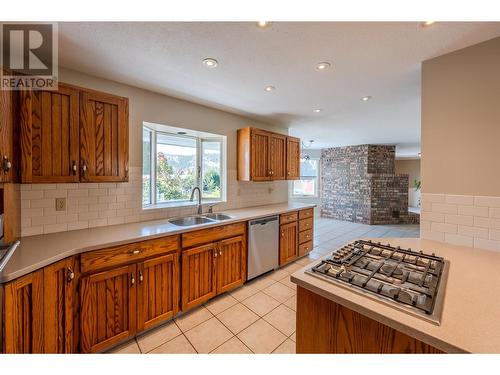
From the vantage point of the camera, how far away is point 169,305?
1.96 metres

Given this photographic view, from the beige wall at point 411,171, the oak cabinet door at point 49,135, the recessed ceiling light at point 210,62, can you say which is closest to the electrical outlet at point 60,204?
the oak cabinet door at point 49,135

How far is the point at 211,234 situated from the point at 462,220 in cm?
217

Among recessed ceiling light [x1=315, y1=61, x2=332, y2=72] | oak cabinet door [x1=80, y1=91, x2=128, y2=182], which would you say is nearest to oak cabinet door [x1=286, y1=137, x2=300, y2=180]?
recessed ceiling light [x1=315, y1=61, x2=332, y2=72]

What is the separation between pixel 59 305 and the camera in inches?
53.7

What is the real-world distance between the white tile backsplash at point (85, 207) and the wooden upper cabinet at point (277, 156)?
1.50 m

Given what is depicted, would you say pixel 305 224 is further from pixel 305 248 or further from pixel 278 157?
pixel 278 157

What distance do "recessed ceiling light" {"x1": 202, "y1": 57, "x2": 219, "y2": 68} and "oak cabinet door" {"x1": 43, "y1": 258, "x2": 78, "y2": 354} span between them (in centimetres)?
184

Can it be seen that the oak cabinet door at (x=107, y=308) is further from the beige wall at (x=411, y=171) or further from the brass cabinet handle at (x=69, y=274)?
the beige wall at (x=411, y=171)

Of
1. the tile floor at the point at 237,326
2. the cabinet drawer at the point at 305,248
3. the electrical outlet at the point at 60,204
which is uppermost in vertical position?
the electrical outlet at the point at 60,204

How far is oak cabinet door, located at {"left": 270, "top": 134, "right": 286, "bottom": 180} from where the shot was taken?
352 cm

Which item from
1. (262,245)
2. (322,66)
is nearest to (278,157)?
(262,245)

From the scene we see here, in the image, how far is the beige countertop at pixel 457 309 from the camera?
0.66 meters

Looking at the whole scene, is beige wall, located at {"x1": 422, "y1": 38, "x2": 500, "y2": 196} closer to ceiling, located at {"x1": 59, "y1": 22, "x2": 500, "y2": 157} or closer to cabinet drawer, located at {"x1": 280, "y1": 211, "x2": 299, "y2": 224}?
ceiling, located at {"x1": 59, "y1": 22, "x2": 500, "y2": 157}
